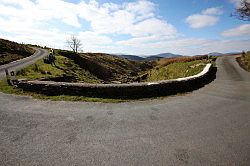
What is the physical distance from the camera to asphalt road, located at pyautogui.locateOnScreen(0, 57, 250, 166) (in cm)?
545

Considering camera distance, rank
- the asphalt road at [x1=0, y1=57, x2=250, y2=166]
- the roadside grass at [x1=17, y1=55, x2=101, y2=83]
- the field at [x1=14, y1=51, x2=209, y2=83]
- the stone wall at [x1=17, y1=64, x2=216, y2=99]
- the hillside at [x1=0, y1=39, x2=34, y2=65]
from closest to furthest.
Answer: the asphalt road at [x1=0, y1=57, x2=250, y2=166], the stone wall at [x1=17, y1=64, x2=216, y2=99], the roadside grass at [x1=17, y1=55, x2=101, y2=83], the field at [x1=14, y1=51, x2=209, y2=83], the hillside at [x1=0, y1=39, x2=34, y2=65]

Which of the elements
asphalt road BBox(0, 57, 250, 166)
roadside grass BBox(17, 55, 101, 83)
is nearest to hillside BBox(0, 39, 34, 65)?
roadside grass BBox(17, 55, 101, 83)

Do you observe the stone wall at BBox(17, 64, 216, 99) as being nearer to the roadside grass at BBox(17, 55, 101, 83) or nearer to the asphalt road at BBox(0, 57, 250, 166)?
the asphalt road at BBox(0, 57, 250, 166)

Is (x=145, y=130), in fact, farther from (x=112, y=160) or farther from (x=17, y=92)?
(x=17, y=92)

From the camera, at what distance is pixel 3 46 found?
45781 mm

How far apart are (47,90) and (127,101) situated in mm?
4584

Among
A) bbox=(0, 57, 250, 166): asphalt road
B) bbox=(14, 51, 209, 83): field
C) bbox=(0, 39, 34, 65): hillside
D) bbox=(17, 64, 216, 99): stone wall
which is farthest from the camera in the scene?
bbox=(0, 39, 34, 65): hillside

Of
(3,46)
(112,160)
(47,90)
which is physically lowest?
(112,160)

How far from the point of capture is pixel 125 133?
6.85 m

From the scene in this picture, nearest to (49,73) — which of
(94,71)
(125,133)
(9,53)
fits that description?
(125,133)

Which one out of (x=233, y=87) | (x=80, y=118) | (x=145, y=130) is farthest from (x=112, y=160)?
(x=233, y=87)

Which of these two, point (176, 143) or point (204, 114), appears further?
point (204, 114)

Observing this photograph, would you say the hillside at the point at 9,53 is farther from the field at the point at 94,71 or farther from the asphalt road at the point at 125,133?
the asphalt road at the point at 125,133

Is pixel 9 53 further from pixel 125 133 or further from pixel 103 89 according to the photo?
pixel 125 133
